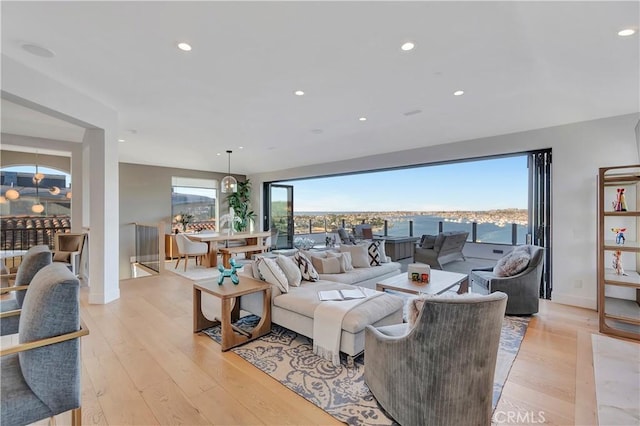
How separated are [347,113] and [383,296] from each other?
286 centimetres

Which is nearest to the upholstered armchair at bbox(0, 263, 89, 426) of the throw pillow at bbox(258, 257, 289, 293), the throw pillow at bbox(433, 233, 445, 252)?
the throw pillow at bbox(258, 257, 289, 293)

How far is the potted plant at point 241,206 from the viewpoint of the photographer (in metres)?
9.16

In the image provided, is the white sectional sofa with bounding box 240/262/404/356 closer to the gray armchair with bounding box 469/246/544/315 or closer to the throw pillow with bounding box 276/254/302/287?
the throw pillow with bounding box 276/254/302/287

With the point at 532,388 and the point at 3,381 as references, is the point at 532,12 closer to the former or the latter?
the point at 532,388

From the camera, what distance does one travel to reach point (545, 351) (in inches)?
108

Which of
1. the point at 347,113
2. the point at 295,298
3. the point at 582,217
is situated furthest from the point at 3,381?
the point at 582,217

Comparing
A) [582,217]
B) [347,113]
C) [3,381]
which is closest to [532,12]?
[347,113]

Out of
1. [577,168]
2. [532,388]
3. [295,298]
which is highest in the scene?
[577,168]

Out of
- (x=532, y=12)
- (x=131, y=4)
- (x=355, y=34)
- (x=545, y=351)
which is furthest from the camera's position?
(x=545, y=351)

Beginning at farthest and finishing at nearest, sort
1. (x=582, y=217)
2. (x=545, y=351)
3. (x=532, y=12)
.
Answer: (x=582, y=217)
(x=545, y=351)
(x=532, y=12)

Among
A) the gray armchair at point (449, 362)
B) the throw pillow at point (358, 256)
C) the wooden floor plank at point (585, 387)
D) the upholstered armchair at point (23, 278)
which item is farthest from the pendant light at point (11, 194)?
the wooden floor plank at point (585, 387)

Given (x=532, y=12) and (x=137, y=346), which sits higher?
(x=532, y=12)

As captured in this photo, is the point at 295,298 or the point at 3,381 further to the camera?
the point at 295,298

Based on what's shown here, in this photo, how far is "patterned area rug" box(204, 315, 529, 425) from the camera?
76.5 inches
